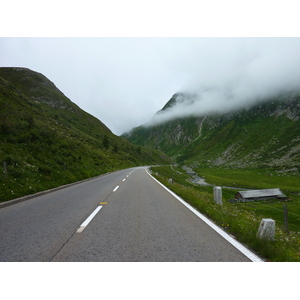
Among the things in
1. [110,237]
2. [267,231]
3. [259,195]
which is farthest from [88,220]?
[259,195]

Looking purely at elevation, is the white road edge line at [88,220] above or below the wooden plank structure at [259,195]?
below

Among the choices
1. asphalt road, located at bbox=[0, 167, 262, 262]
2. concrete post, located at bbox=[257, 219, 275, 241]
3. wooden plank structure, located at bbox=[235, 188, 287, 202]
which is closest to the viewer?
asphalt road, located at bbox=[0, 167, 262, 262]

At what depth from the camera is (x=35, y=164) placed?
16.3 metres

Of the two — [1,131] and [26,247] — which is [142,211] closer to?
[26,247]

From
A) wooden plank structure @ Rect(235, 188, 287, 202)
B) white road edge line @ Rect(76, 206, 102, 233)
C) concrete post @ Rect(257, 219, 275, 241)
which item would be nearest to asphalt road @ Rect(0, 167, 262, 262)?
white road edge line @ Rect(76, 206, 102, 233)

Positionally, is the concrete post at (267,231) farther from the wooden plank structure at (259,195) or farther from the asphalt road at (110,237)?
the wooden plank structure at (259,195)

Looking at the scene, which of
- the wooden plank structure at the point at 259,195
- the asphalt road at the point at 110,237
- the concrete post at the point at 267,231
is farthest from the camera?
the wooden plank structure at the point at 259,195

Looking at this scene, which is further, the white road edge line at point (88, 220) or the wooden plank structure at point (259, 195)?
the wooden plank structure at point (259, 195)

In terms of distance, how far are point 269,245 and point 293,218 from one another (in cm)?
2950

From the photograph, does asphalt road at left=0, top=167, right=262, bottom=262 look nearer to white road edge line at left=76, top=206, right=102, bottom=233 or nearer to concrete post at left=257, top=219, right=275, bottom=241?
white road edge line at left=76, top=206, right=102, bottom=233

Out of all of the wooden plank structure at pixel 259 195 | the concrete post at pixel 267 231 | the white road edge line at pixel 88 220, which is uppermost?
the wooden plank structure at pixel 259 195

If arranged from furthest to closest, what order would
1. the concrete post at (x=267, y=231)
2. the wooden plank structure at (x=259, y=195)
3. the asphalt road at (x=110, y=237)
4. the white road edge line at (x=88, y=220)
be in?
1. the wooden plank structure at (x=259, y=195)
2. the white road edge line at (x=88, y=220)
3. the concrete post at (x=267, y=231)
4. the asphalt road at (x=110, y=237)

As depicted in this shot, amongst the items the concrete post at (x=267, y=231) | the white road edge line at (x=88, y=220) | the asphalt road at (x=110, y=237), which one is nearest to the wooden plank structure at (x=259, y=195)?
the asphalt road at (x=110, y=237)

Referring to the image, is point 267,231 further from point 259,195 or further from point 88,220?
point 259,195
